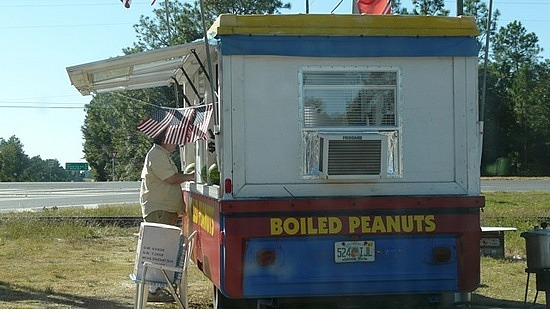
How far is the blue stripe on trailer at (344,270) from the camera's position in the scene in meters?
6.75

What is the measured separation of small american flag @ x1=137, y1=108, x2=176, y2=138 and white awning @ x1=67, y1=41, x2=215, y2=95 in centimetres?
54

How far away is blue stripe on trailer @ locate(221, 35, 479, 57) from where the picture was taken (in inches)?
268

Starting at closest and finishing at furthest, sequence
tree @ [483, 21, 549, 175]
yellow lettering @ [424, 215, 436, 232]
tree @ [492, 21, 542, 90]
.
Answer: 1. yellow lettering @ [424, 215, 436, 232]
2. tree @ [483, 21, 549, 175]
3. tree @ [492, 21, 542, 90]

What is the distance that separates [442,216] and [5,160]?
87.6 meters

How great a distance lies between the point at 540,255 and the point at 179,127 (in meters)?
3.66

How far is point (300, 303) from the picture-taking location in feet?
23.5

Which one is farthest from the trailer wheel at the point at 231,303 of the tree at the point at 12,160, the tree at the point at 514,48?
the tree at the point at 12,160

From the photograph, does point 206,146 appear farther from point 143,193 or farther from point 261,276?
point 261,276

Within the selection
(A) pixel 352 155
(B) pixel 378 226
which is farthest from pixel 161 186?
(B) pixel 378 226

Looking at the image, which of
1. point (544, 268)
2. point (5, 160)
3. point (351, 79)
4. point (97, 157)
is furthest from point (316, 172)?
point (5, 160)

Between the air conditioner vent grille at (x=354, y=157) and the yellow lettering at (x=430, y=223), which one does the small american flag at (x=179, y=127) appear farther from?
the yellow lettering at (x=430, y=223)

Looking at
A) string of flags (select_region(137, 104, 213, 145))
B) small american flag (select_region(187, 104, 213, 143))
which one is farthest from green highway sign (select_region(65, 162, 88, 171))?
small american flag (select_region(187, 104, 213, 143))

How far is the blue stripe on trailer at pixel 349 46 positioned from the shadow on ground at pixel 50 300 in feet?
12.5

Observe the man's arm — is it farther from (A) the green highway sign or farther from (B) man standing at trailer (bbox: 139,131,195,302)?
(A) the green highway sign
